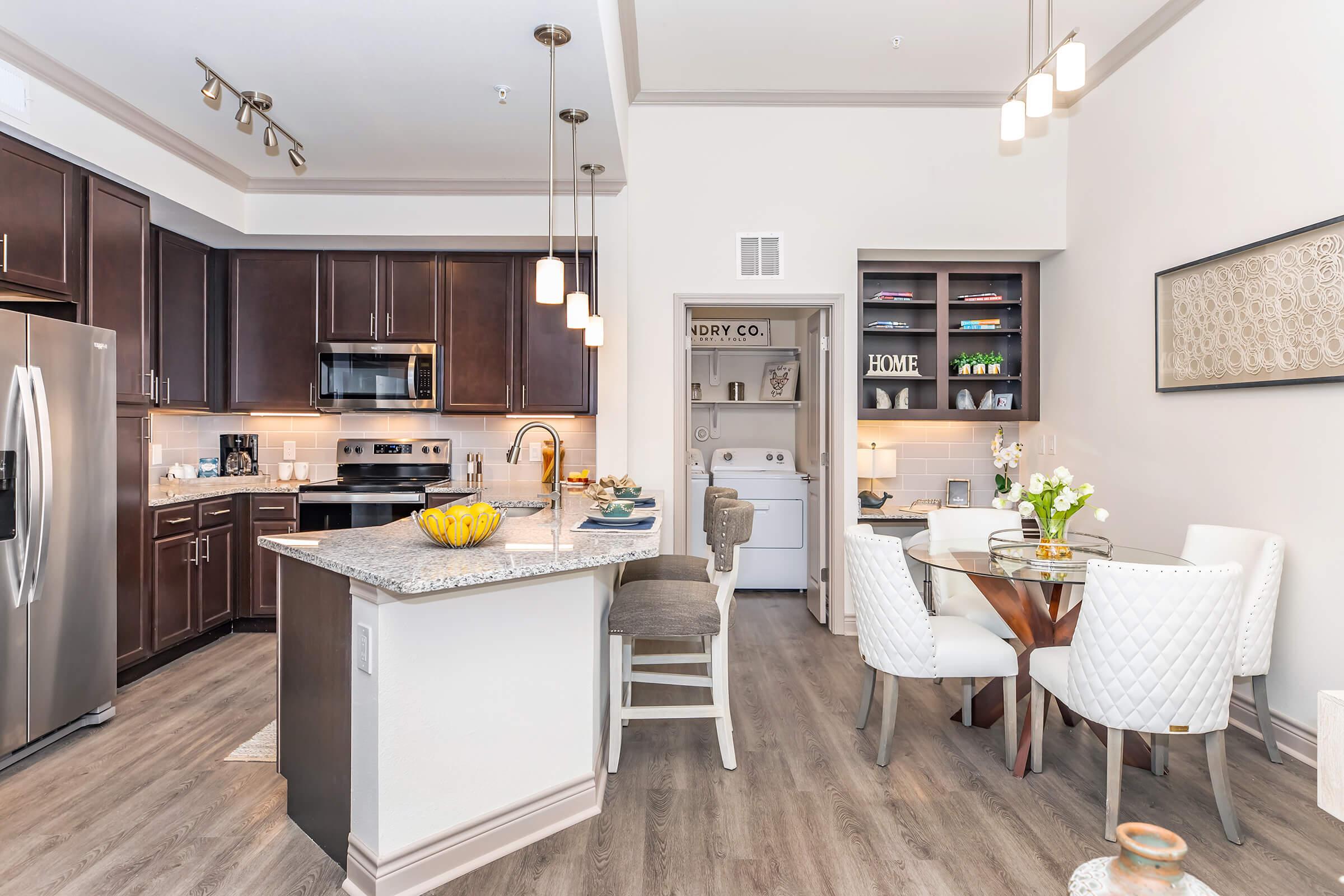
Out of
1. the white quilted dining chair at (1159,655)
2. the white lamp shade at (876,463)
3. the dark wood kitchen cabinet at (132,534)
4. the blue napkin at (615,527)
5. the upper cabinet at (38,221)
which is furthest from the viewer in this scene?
the white lamp shade at (876,463)

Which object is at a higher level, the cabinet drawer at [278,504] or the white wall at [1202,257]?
the white wall at [1202,257]

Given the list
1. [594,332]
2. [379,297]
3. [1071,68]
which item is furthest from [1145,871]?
[379,297]

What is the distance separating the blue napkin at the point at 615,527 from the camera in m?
2.69

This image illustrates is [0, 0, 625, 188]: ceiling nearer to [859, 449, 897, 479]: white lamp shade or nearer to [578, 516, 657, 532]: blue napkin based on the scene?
[578, 516, 657, 532]: blue napkin

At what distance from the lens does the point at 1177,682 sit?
7.34ft

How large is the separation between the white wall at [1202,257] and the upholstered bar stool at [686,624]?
216cm

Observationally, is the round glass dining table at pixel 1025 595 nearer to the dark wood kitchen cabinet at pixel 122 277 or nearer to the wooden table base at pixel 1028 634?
the wooden table base at pixel 1028 634

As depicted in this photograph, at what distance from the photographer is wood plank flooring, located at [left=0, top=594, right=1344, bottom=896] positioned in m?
2.08

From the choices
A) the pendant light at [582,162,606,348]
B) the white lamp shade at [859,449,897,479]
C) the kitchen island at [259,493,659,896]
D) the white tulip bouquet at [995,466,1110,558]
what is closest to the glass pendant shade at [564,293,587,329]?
the pendant light at [582,162,606,348]

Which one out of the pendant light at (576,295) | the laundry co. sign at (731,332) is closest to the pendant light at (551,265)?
the pendant light at (576,295)

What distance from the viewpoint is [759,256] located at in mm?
4594

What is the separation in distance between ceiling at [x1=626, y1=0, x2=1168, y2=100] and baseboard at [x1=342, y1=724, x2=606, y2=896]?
3450 millimetres

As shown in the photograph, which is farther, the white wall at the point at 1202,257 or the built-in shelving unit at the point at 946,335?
the built-in shelving unit at the point at 946,335

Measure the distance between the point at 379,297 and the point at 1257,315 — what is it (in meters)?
4.68
